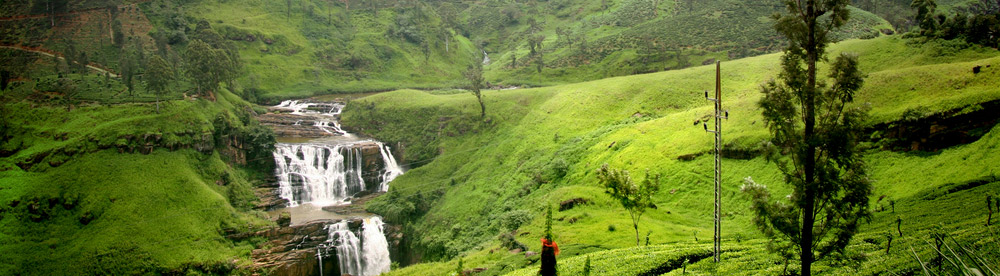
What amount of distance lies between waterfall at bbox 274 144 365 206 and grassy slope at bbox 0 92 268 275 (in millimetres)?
5142

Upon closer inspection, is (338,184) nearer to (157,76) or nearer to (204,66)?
(204,66)

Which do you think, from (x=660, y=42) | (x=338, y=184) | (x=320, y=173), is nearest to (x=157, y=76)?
(x=320, y=173)

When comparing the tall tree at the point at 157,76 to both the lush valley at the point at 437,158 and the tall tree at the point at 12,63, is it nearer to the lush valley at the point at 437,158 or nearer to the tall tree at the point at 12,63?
the lush valley at the point at 437,158

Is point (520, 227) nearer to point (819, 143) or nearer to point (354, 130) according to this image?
point (819, 143)

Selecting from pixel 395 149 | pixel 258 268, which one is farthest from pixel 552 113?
pixel 258 268

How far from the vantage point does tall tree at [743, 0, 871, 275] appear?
14.5 meters

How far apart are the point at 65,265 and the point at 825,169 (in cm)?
4882

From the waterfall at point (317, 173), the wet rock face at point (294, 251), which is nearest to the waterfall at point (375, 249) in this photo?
the wet rock face at point (294, 251)

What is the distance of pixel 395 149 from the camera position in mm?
72000

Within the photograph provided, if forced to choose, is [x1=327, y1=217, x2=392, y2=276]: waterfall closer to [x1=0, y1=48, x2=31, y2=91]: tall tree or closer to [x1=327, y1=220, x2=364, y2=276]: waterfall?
[x1=327, y1=220, x2=364, y2=276]: waterfall

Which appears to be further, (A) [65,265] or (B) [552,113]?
(B) [552,113]

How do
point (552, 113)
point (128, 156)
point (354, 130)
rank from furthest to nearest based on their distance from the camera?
1. point (354, 130)
2. point (552, 113)
3. point (128, 156)

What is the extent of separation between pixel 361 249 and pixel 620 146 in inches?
1033

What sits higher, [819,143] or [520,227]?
[819,143]
